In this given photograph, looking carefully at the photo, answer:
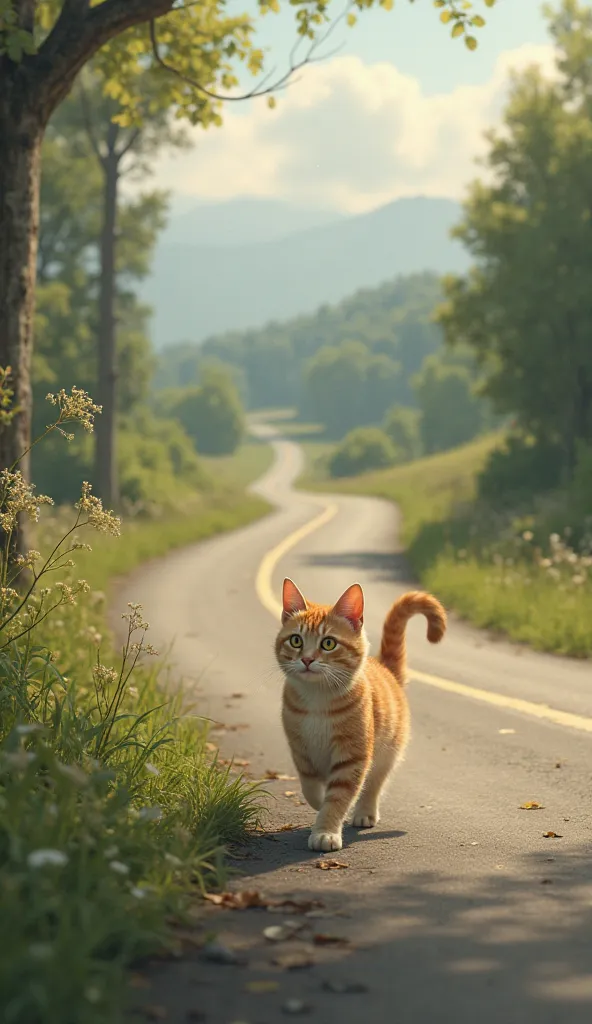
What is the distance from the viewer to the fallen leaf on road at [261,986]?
3988mm

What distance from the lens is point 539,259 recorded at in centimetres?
3092

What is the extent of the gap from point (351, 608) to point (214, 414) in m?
182

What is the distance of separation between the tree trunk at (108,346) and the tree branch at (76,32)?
2166cm

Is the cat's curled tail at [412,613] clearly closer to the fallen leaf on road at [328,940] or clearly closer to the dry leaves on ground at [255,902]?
the dry leaves on ground at [255,902]

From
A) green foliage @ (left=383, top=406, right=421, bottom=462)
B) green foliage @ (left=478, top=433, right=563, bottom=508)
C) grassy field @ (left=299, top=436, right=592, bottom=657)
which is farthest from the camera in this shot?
green foliage @ (left=383, top=406, right=421, bottom=462)

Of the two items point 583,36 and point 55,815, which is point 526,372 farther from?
point 55,815

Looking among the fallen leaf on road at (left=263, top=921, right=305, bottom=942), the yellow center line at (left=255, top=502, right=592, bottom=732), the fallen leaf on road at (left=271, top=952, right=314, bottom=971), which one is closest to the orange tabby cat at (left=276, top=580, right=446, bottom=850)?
the fallen leaf on road at (left=263, top=921, right=305, bottom=942)

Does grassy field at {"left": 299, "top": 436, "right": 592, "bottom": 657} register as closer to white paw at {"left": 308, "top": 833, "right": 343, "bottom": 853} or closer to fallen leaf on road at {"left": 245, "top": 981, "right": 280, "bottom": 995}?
white paw at {"left": 308, "top": 833, "right": 343, "bottom": 853}

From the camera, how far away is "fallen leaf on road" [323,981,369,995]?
399 cm

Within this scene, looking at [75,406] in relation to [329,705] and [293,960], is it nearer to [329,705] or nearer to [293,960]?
[329,705]

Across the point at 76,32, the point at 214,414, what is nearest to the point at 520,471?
the point at 76,32

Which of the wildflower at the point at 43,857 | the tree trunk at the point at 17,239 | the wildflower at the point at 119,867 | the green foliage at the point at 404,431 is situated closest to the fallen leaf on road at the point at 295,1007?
the wildflower at the point at 119,867

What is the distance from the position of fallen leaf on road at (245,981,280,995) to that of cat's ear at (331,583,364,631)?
2.52m

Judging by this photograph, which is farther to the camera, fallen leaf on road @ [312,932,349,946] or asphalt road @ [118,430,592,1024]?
fallen leaf on road @ [312,932,349,946]
